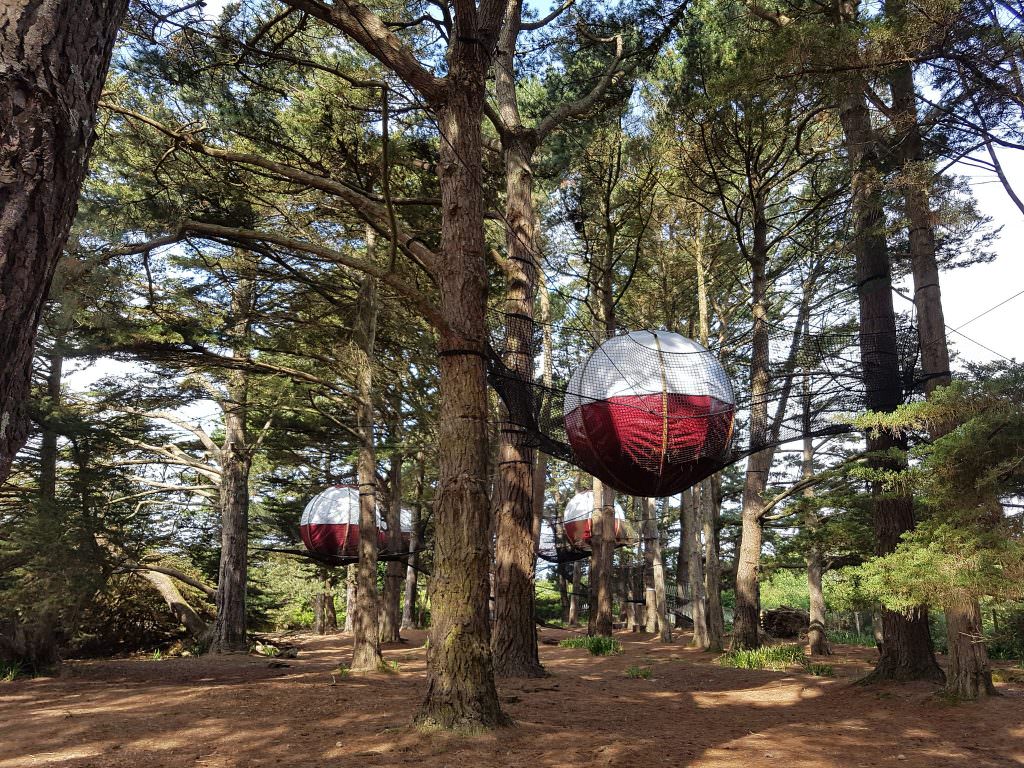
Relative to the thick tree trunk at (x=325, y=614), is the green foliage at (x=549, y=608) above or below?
below

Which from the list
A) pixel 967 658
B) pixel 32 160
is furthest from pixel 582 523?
pixel 32 160

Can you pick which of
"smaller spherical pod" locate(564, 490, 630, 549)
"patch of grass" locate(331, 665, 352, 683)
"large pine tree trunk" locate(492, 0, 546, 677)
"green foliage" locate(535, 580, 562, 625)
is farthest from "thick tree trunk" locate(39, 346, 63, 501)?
"green foliage" locate(535, 580, 562, 625)

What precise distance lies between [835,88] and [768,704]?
6767 mm

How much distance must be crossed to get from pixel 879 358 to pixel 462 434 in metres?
5.02

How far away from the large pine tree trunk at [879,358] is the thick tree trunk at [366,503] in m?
6.64

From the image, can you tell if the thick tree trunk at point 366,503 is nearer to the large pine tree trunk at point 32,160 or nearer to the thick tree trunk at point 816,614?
the large pine tree trunk at point 32,160

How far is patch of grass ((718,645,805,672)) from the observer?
10844 millimetres

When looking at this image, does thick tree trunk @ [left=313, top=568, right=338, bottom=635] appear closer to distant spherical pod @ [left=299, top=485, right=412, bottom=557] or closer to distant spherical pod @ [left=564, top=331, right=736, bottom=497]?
distant spherical pod @ [left=299, top=485, right=412, bottom=557]

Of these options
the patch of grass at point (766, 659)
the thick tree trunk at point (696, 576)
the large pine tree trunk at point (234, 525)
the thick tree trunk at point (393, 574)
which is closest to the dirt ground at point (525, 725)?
the patch of grass at point (766, 659)

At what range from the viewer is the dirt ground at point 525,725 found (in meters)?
4.46

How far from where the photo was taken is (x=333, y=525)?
14.1m

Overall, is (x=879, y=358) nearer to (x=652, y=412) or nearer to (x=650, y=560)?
(x=652, y=412)

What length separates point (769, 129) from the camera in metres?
10.7

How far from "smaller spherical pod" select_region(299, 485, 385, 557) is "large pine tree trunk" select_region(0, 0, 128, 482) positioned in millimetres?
12871
